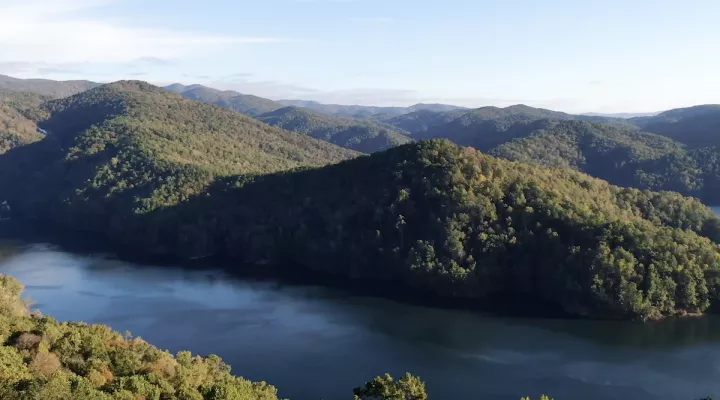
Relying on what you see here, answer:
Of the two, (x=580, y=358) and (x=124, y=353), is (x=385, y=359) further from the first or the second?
(x=124, y=353)

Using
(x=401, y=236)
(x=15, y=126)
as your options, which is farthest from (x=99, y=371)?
(x=15, y=126)

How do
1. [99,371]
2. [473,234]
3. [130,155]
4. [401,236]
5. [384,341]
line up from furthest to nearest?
1. [130,155]
2. [401,236]
3. [473,234]
4. [384,341]
5. [99,371]

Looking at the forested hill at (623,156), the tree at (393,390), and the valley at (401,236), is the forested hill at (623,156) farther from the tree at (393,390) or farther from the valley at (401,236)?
the tree at (393,390)

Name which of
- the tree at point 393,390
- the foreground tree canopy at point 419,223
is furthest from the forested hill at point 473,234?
the tree at point 393,390

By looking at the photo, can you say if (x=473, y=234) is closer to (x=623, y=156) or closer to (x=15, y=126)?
(x=623, y=156)

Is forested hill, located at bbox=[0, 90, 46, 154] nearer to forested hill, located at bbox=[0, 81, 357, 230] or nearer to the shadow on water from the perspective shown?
forested hill, located at bbox=[0, 81, 357, 230]
